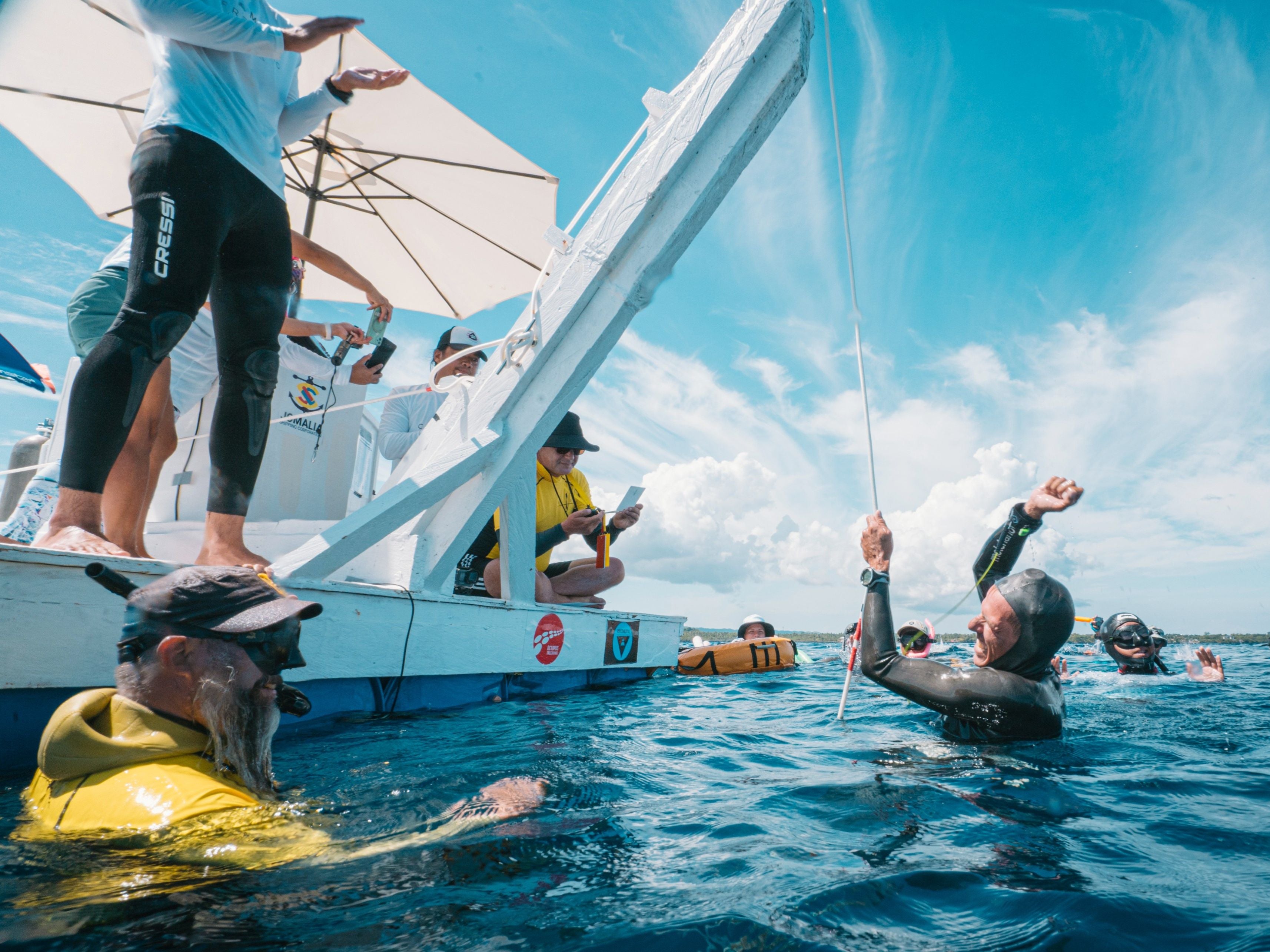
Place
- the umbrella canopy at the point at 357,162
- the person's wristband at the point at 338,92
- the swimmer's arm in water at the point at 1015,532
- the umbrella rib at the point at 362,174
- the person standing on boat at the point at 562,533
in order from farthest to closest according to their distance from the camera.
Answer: the umbrella rib at the point at 362,174, the person standing on boat at the point at 562,533, the umbrella canopy at the point at 357,162, the swimmer's arm in water at the point at 1015,532, the person's wristband at the point at 338,92

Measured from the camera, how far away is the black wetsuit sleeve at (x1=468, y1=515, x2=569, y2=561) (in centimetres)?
521

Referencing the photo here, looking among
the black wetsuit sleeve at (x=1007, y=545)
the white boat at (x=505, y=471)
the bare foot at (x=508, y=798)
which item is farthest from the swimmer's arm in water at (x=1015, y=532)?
the bare foot at (x=508, y=798)

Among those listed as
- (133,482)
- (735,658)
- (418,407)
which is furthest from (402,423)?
(735,658)

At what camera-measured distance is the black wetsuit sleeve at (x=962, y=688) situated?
318 cm

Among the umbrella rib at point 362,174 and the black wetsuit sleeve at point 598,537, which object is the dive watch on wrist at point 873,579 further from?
the umbrella rib at point 362,174

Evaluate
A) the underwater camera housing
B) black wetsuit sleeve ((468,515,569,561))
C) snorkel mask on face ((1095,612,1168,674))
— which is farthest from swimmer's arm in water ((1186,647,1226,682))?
the underwater camera housing

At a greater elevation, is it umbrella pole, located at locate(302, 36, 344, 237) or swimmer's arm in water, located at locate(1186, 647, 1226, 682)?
umbrella pole, located at locate(302, 36, 344, 237)

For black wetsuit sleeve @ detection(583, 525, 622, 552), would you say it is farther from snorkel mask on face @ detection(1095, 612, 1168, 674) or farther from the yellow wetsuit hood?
snorkel mask on face @ detection(1095, 612, 1168, 674)

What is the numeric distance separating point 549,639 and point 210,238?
9.68 feet

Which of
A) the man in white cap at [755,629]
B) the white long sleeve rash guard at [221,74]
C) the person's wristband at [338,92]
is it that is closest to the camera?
the white long sleeve rash guard at [221,74]

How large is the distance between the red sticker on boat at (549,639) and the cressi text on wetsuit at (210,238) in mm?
2067

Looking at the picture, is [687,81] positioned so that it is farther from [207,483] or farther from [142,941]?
[142,941]

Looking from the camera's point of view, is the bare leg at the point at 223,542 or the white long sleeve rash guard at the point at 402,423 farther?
the white long sleeve rash guard at the point at 402,423

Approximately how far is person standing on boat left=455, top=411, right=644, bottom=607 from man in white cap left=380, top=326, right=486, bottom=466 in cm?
91
